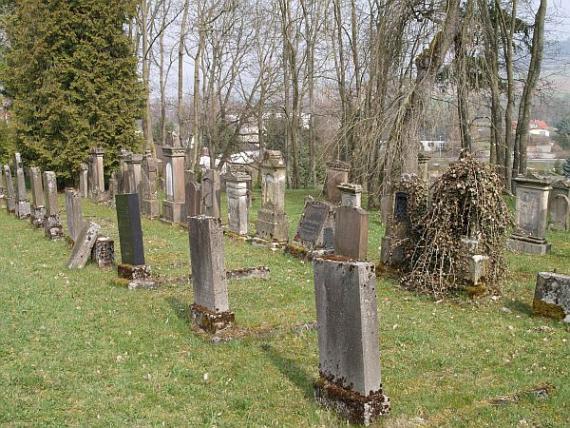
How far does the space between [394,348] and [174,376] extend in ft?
7.45

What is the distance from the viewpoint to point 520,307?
7.46 m

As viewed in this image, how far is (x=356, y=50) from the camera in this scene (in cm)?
2644

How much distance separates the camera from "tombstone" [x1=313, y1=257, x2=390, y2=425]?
4391 mm

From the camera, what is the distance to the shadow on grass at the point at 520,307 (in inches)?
286

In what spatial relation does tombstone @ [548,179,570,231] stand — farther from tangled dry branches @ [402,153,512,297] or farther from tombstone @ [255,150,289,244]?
tangled dry branches @ [402,153,512,297]

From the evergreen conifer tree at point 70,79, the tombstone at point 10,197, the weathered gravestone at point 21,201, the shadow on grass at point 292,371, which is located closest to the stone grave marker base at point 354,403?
the shadow on grass at point 292,371

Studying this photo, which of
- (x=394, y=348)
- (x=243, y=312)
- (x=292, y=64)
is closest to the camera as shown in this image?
(x=394, y=348)

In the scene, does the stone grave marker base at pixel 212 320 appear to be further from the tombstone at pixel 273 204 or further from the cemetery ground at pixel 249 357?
the tombstone at pixel 273 204

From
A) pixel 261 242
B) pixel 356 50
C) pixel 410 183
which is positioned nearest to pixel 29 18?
pixel 356 50

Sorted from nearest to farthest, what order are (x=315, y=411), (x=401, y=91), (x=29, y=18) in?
(x=315, y=411) < (x=401, y=91) < (x=29, y=18)

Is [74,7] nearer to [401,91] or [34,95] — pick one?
[34,95]

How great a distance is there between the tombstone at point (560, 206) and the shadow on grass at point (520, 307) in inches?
305

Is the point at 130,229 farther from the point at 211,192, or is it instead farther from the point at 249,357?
the point at 211,192

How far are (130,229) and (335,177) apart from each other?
8.25 m
